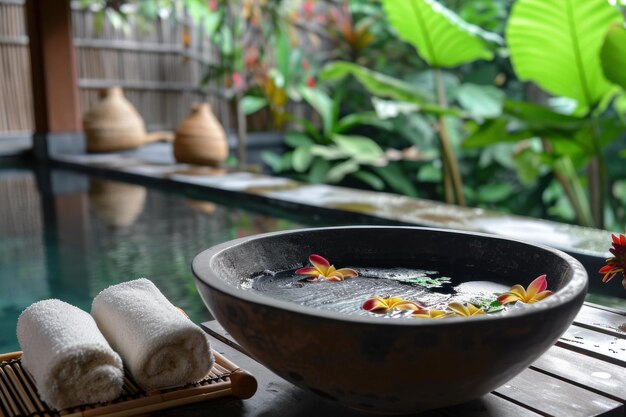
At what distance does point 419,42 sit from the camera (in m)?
3.93

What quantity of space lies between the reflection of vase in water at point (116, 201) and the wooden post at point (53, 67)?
179 cm

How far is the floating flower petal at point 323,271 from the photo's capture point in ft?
3.43

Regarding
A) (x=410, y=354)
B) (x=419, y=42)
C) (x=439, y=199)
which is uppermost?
(x=419, y=42)

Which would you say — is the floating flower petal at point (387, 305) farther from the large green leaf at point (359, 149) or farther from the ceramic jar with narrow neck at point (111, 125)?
the ceramic jar with narrow neck at point (111, 125)

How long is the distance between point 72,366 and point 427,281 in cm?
51

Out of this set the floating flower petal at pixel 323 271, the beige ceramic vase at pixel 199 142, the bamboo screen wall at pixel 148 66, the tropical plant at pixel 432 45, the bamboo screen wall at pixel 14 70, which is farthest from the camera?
the bamboo screen wall at pixel 148 66

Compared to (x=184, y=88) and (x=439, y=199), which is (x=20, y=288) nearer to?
(x=439, y=199)

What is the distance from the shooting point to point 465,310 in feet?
2.81

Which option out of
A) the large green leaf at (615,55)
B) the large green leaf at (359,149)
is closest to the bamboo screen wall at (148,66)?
the large green leaf at (359,149)

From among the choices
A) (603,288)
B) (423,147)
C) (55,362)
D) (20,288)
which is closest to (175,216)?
(20,288)

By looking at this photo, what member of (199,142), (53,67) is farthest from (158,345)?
(53,67)

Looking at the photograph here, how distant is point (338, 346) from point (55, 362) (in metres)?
0.35

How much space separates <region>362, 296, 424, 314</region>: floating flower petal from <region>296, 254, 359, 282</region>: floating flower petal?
14cm

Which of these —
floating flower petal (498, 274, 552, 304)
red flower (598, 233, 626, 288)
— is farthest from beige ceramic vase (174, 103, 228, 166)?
floating flower petal (498, 274, 552, 304)
